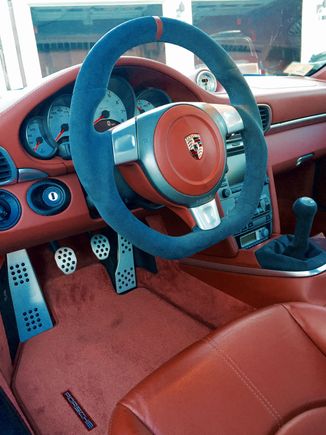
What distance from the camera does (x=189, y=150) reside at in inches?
33.3

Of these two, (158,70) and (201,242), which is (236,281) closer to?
(201,242)

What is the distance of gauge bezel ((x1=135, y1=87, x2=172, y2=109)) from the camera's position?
1.20 meters

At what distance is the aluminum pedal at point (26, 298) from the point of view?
1.34 m

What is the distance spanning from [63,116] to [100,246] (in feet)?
1.93

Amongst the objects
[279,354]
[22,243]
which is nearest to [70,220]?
[22,243]

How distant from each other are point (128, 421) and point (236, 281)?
76 cm

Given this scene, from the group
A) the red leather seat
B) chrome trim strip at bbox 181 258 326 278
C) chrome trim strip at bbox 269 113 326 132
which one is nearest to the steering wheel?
the red leather seat

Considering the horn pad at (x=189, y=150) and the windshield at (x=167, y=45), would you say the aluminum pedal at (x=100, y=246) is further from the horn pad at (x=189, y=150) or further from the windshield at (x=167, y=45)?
the horn pad at (x=189, y=150)

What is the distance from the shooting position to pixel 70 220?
1.17 meters

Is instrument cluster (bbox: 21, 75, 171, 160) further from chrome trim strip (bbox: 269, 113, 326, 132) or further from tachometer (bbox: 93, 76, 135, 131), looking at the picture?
chrome trim strip (bbox: 269, 113, 326, 132)

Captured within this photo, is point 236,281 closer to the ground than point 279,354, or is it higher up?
closer to the ground

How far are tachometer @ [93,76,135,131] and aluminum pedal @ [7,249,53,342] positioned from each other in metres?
0.53

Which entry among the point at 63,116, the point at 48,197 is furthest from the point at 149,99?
the point at 48,197

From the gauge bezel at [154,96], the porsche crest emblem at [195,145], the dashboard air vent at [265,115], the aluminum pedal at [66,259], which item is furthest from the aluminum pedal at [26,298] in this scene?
the dashboard air vent at [265,115]
